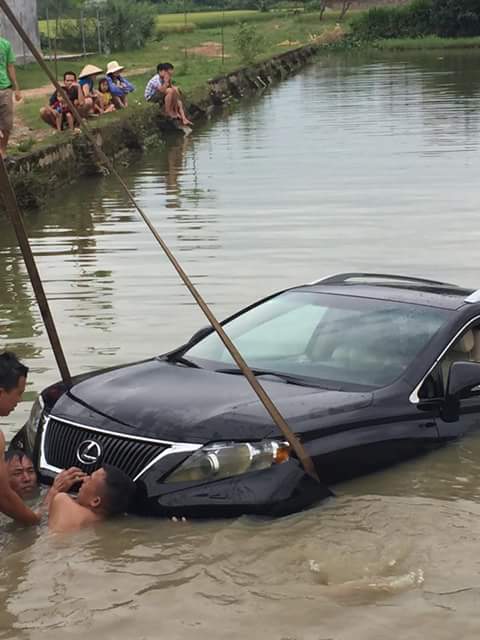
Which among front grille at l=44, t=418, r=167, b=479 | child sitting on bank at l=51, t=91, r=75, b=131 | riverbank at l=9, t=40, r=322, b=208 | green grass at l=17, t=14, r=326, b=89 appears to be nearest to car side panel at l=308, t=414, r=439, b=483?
front grille at l=44, t=418, r=167, b=479

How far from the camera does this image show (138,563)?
655 cm

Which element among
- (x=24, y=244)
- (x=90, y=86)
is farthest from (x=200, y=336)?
(x=90, y=86)

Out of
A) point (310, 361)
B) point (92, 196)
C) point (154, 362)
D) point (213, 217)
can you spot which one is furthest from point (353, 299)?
point (92, 196)

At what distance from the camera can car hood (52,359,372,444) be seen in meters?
6.92

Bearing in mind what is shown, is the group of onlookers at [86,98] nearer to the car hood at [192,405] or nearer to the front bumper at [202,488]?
the car hood at [192,405]

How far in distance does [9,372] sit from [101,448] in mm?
604

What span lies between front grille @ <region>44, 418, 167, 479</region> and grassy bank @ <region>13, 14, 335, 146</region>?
56.7ft

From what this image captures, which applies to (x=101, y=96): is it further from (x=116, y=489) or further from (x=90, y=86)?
(x=116, y=489)

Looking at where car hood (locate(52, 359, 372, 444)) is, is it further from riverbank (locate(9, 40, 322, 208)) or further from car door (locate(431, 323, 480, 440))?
riverbank (locate(9, 40, 322, 208))

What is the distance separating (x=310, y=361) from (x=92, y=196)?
14.7 m

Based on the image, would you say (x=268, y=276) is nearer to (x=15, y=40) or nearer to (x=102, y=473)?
(x=102, y=473)

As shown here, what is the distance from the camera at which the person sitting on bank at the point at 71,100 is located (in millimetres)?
25203

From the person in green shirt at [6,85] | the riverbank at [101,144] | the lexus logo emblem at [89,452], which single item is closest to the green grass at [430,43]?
the riverbank at [101,144]

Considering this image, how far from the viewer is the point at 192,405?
713 centimetres
